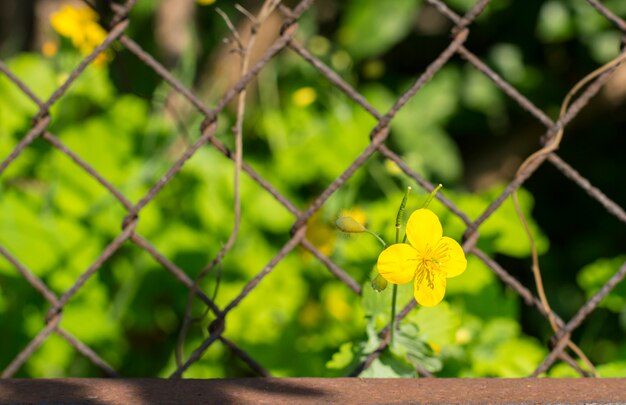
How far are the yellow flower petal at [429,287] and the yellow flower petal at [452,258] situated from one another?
1 centimetres

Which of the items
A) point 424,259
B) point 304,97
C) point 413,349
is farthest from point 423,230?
point 304,97

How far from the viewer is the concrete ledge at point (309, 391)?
1099 millimetres

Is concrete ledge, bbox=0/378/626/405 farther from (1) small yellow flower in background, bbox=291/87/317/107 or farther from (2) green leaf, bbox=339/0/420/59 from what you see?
(2) green leaf, bbox=339/0/420/59

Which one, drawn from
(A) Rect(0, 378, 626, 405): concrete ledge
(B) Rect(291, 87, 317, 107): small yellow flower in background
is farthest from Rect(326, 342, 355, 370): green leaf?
(B) Rect(291, 87, 317, 107): small yellow flower in background

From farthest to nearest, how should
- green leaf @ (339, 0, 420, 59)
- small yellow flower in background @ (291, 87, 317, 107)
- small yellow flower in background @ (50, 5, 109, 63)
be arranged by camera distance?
green leaf @ (339, 0, 420, 59) → small yellow flower in background @ (291, 87, 317, 107) → small yellow flower in background @ (50, 5, 109, 63)

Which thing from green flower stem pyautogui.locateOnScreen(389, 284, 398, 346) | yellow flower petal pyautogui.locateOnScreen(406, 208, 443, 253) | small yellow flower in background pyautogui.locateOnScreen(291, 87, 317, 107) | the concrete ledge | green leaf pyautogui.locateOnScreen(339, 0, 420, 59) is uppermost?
A: green leaf pyautogui.locateOnScreen(339, 0, 420, 59)

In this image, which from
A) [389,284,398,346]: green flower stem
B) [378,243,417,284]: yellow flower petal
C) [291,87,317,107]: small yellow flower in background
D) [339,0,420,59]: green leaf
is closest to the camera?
[378,243,417,284]: yellow flower petal

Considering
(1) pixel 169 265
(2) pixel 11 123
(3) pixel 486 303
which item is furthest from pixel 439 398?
(2) pixel 11 123

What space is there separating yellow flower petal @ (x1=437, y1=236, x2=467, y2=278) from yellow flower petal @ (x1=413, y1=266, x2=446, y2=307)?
0.01 m

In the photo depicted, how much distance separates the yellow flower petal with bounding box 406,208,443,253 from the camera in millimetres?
1039

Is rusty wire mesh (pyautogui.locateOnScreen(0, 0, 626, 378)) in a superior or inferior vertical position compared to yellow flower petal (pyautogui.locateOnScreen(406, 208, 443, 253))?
superior

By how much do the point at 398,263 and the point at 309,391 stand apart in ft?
0.74

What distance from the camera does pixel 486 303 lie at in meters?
1.79

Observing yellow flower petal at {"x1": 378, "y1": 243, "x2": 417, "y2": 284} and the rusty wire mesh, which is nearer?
yellow flower petal at {"x1": 378, "y1": 243, "x2": 417, "y2": 284}
